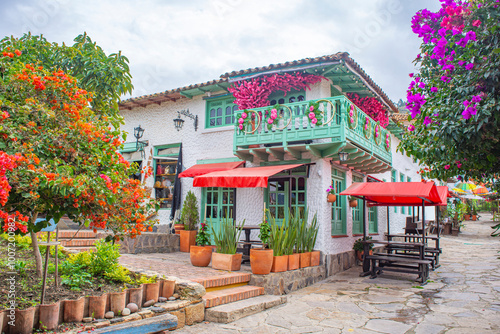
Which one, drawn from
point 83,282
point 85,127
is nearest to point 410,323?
point 83,282

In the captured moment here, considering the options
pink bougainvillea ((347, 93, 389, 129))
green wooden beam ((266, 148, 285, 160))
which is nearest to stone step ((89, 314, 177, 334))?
green wooden beam ((266, 148, 285, 160))

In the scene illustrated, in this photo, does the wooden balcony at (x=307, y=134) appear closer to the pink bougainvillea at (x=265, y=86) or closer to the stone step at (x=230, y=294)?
the pink bougainvillea at (x=265, y=86)

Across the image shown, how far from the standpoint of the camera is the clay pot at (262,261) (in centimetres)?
723

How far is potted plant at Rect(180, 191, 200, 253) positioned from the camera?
10789 millimetres

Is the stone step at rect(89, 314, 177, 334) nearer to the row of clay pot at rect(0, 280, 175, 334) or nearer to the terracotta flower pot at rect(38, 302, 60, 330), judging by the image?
the row of clay pot at rect(0, 280, 175, 334)

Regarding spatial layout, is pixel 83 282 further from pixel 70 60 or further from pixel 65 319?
pixel 70 60

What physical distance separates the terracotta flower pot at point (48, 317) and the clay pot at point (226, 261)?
401 centimetres

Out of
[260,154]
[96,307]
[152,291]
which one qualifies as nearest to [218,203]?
[260,154]

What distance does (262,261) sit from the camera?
722 centimetres

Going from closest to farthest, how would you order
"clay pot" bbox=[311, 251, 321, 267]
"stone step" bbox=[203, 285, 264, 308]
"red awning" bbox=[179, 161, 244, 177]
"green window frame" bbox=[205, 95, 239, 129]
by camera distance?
1. "stone step" bbox=[203, 285, 264, 308]
2. "clay pot" bbox=[311, 251, 321, 267]
3. "red awning" bbox=[179, 161, 244, 177]
4. "green window frame" bbox=[205, 95, 239, 129]

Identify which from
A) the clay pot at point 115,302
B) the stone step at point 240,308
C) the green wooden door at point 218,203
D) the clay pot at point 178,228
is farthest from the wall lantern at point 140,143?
the clay pot at point 115,302

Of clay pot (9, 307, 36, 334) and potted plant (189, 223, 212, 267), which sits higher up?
potted plant (189, 223, 212, 267)

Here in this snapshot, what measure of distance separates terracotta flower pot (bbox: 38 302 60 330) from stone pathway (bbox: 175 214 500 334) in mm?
1773

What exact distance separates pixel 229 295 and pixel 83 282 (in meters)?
2.41
